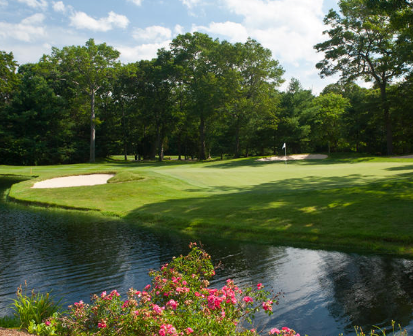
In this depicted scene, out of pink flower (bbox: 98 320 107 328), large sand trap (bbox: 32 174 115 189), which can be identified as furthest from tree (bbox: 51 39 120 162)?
pink flower (bbox: 98 320 107 328)

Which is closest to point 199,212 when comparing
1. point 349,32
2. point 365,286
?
point 365,286

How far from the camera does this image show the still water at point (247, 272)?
21.5ft

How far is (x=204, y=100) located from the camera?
54.6m

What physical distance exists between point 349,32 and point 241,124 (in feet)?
66.6

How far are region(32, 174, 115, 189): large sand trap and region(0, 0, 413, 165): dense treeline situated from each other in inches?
1078

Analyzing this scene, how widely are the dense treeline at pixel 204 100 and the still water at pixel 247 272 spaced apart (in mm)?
42250

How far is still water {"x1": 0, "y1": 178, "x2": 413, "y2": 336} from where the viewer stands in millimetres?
6543

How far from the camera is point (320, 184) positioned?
69.9ft

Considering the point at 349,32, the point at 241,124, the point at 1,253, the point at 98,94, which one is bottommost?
the point at 1,253

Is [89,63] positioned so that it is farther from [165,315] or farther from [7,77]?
[165,315]

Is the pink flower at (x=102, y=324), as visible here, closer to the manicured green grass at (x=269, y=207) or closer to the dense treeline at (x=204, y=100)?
the manicured green grass at (x=269, y=207)

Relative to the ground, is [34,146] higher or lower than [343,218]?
higher

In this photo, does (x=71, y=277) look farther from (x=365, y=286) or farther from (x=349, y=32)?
(x=349, y=32)

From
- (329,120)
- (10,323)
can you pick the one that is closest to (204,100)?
(329,120)
